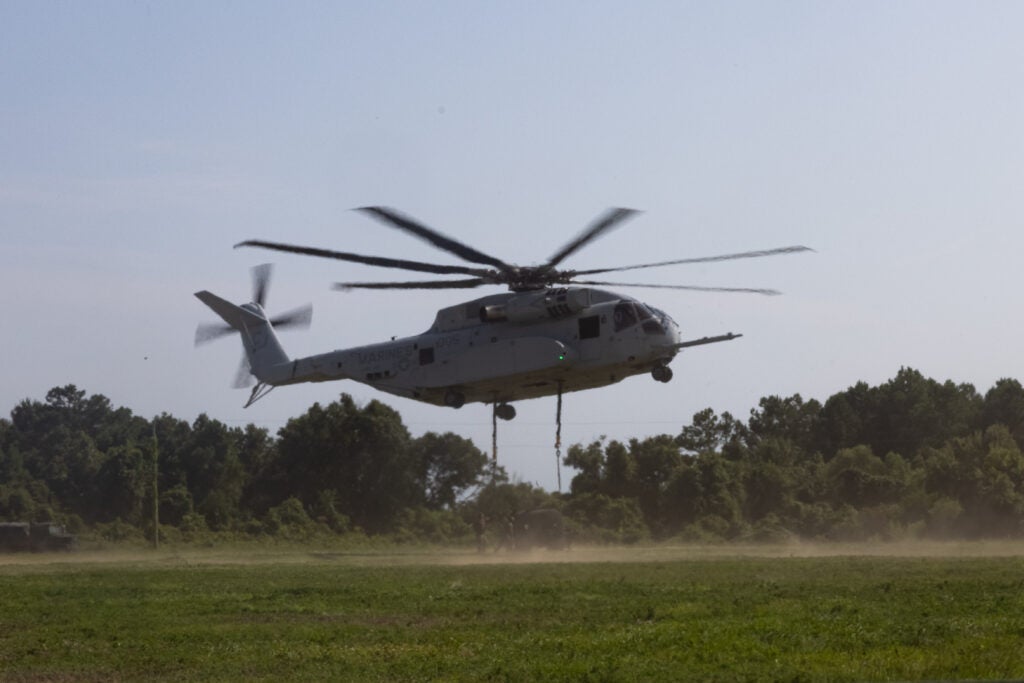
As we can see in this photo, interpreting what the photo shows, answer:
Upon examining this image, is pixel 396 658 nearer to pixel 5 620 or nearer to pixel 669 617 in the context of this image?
pixel 669 617

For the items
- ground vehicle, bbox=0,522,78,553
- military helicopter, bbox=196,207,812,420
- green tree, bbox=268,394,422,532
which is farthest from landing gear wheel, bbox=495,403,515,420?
green tree, bbox=268,394,422,532

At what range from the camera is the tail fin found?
51281 millimetres

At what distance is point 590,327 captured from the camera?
140ft

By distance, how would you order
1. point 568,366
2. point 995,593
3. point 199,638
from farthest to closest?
1. point 568,366
2. point 995,593
3. point 199,638

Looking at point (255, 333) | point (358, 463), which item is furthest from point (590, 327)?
point (358, 463)

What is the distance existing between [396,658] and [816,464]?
211 feet

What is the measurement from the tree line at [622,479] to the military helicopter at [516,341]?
7.66 meters

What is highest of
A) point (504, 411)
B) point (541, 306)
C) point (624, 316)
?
point (541, 306)

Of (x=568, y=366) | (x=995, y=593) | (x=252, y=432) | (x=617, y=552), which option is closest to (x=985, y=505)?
(x=617, y=552)

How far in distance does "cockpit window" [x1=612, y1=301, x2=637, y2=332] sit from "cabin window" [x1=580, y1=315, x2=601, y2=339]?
60 cm

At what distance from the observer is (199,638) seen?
80.7ft

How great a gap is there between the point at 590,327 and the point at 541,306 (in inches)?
68.7

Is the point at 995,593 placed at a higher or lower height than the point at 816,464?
lower

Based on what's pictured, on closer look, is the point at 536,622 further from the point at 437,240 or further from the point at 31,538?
the point at 31,538
